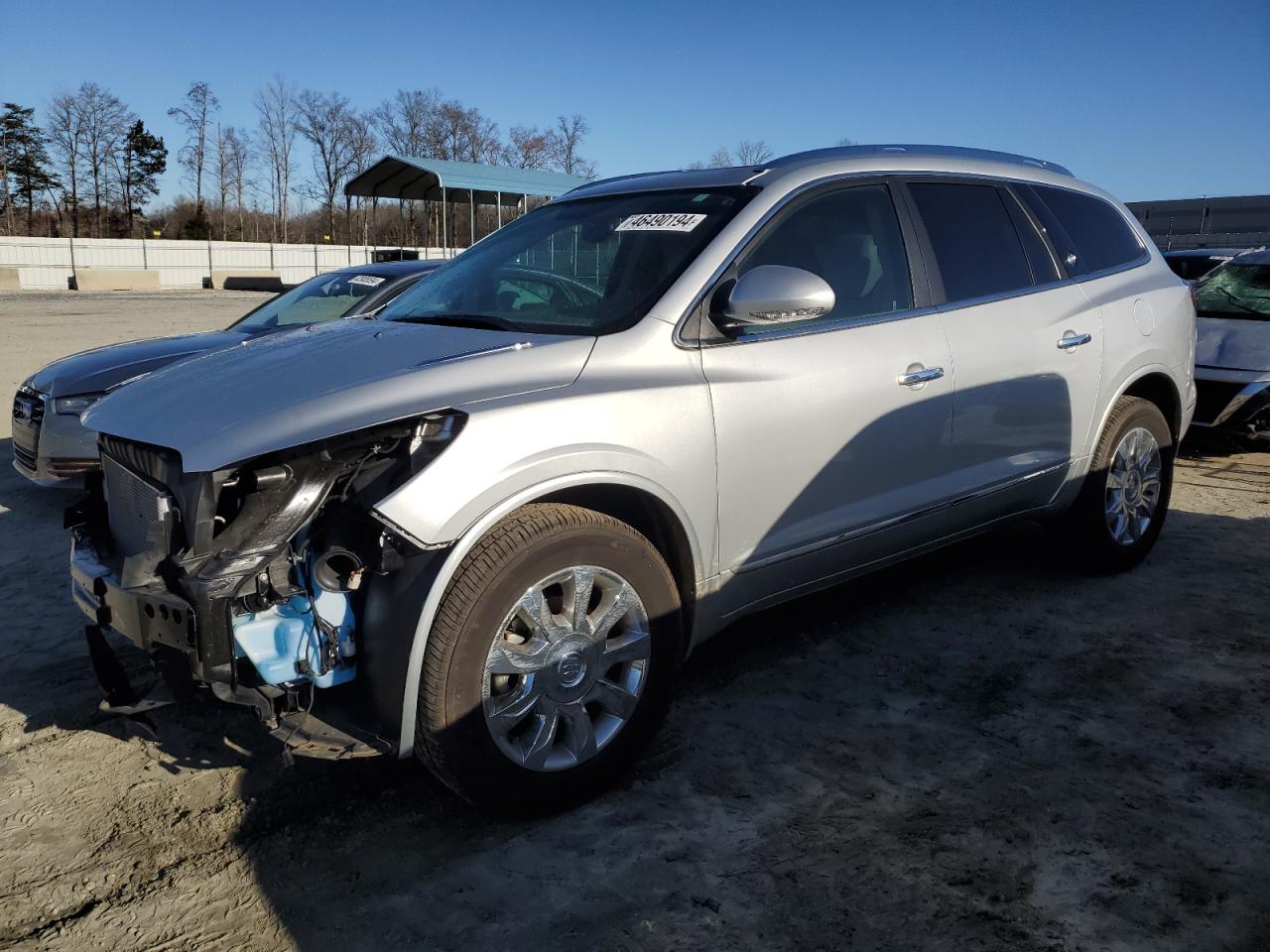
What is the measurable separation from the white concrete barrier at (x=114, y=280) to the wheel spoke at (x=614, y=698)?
131 ft

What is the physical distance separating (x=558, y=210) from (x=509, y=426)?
1855 mm

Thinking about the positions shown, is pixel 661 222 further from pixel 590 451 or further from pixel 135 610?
pixel 135 610

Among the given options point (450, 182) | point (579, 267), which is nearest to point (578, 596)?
point (579, 267)

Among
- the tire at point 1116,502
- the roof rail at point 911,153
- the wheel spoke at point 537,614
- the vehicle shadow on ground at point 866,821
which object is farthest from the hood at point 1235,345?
the wheel spoke at point 537,614

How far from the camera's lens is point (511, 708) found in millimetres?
2703

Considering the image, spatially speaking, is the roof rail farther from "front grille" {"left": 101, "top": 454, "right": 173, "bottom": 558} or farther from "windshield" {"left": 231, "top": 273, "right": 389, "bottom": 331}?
"windshield" {"left": 231, "top": 273, "right": 389, "bottom": 331}

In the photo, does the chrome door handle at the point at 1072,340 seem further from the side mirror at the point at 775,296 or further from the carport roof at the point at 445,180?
the carport roof at the point at 445,180

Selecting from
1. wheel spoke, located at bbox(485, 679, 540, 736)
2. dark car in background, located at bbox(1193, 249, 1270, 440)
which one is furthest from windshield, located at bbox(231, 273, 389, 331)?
dark car in background, located at bbox(1193, 249, 1270, 440)

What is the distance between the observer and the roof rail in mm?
3729

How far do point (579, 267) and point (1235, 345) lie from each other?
6.46m

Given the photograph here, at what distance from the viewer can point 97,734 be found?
3414mm

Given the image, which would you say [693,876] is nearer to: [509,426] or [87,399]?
[509,426]

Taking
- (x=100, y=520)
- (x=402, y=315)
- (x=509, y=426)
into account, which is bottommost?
(x=100, y=520)

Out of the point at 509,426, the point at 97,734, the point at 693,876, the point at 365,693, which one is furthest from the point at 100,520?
the point at 693,876
